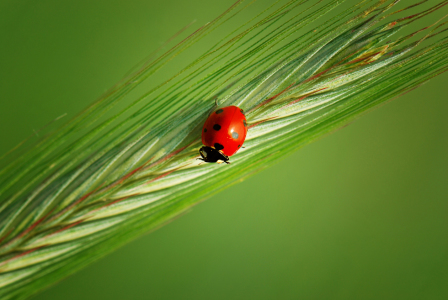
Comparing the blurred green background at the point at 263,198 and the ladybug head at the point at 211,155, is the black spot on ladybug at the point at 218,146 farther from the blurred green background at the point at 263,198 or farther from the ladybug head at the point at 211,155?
the blurred green background at the point at 263,198

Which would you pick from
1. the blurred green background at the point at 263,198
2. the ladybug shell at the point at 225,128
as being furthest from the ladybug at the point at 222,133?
the blurred green background at the point at 263,198

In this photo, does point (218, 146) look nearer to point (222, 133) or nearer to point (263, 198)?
point (222, 133)

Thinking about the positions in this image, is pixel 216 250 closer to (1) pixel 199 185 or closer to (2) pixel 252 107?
(1) pixel 199 185

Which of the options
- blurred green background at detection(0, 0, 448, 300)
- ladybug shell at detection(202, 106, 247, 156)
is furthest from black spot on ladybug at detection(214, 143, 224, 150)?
blurred green background at detection(0, 0, 448, 300)

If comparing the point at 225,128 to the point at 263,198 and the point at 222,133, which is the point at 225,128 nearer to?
the point at 222,133

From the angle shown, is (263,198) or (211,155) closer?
(211,155)

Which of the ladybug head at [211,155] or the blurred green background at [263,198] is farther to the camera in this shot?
the blurred green background at [263,198]

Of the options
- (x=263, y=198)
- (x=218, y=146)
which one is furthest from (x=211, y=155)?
(x=263, y=198)

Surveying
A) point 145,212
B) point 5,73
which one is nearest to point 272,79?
point 145,212
